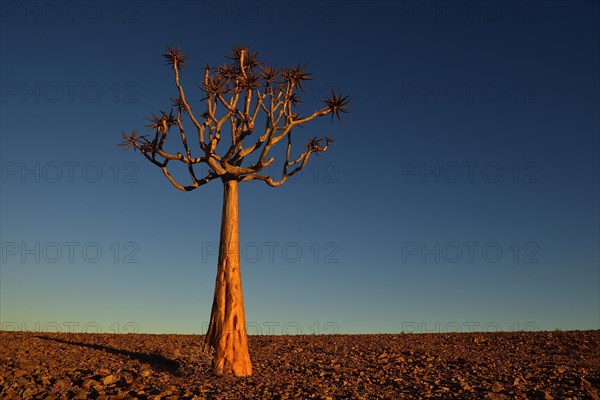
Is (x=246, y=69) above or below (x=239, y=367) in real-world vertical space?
above

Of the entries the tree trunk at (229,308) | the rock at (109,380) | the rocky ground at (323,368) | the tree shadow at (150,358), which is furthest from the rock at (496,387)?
the rock at (109,380)

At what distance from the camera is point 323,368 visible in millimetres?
16141

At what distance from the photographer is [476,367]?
16109mm

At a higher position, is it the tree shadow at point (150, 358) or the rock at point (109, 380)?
the tree shadow at point (150, 358)

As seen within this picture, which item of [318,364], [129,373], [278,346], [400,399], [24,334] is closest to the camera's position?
[400,399]

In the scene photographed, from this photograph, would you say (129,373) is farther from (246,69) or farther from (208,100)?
(246,69)

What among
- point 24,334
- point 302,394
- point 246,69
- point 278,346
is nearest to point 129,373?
point 302,394

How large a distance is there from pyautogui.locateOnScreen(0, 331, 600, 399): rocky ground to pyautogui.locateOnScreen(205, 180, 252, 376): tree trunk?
444 mm

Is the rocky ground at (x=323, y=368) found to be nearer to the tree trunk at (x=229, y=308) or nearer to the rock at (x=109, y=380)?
the rock at (x=109, y=380)

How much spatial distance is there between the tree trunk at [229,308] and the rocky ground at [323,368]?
444 mm

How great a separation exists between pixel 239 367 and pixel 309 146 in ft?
24.0

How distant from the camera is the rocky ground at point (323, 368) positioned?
13406 mm

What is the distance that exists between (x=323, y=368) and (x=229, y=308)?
10.2 feet

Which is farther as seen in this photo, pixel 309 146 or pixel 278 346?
pixel 278 346
